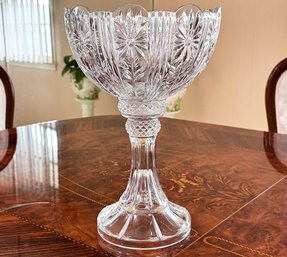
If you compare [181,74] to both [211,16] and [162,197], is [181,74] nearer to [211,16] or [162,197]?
→ [211,16]

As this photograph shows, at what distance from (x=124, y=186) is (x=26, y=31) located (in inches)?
110

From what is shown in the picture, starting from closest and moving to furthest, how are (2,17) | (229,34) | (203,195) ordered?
(203,195), (229,34), (2,17)

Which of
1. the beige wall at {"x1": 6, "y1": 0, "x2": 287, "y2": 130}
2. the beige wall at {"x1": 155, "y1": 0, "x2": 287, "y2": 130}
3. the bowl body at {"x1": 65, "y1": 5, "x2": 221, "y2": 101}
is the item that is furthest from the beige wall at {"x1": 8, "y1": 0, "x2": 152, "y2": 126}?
the bowl body at {"x1": 65, "y1": 5, "x2": 221, "y2": 101}

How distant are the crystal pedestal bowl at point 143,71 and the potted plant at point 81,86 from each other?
2310mm

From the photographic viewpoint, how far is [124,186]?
3.13 ft

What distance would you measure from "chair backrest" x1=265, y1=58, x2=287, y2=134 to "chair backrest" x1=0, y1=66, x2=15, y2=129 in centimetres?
95

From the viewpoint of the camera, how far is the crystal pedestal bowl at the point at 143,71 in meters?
0.63

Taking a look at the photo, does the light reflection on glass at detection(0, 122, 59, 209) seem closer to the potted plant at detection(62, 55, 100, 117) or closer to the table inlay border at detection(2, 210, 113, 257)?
the table inlay border at detection(2, 210, 113, 257)

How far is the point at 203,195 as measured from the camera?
0.91 m

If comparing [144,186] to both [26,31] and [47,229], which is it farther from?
[26,31]

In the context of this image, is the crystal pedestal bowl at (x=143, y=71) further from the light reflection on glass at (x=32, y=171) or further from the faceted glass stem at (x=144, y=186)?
the light reflection on glass at (x=32, y=171)

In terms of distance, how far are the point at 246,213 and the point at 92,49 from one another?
424 millimetres


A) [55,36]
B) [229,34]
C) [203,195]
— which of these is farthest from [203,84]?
[203,195]

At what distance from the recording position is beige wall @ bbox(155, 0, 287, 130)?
251cm
